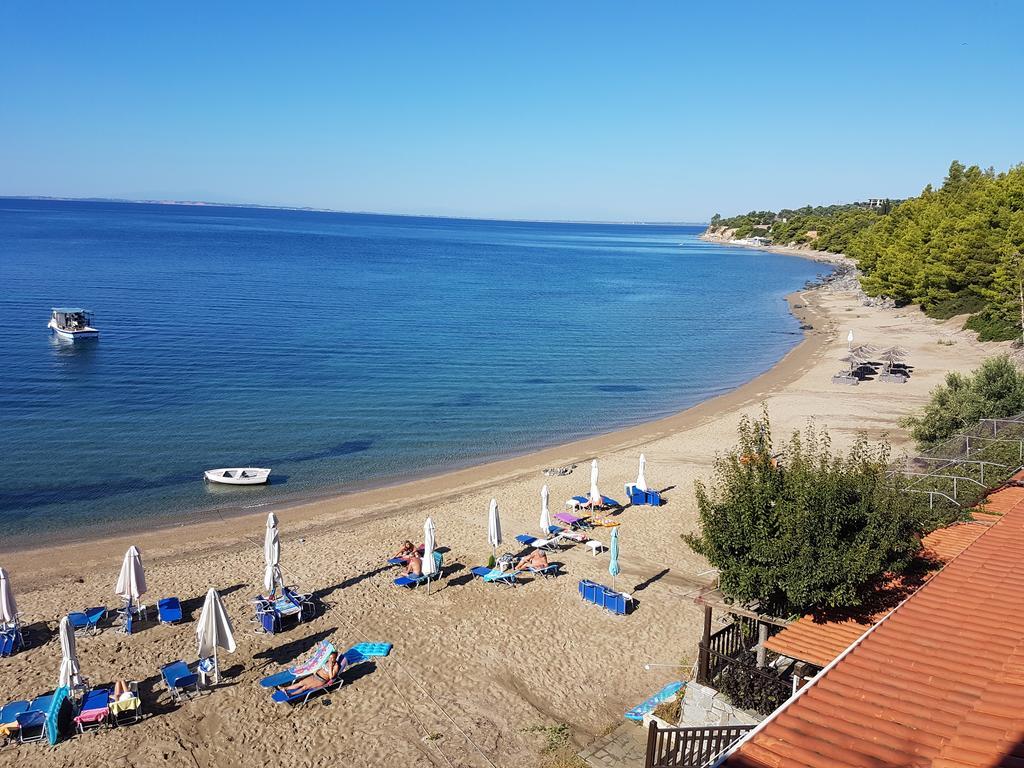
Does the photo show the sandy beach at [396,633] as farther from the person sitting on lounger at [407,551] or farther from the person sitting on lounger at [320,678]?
the person sitting on lounger at [407,551]

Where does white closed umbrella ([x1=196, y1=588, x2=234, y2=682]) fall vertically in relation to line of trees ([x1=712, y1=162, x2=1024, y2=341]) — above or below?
below

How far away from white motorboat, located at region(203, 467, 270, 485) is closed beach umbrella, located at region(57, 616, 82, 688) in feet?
41.0

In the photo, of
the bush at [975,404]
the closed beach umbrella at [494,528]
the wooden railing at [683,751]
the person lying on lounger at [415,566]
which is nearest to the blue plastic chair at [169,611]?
the person lying on lounger at [415,566]

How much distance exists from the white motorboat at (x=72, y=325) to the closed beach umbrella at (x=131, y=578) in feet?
126

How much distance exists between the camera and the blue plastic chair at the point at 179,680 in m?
11.5

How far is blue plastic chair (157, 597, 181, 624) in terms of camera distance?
A: 1394 cm

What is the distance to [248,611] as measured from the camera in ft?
47.9

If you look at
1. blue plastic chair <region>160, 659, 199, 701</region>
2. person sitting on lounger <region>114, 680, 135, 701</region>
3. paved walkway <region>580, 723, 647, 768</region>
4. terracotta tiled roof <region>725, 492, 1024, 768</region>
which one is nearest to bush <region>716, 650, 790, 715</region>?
paved walkway <region>580, 723, 647, 768</region>

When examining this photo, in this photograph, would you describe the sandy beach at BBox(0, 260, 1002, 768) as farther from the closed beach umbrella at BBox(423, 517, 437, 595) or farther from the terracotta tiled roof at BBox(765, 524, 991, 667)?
the terracotta tiled roof at BBox(765, 524, 991, 667)

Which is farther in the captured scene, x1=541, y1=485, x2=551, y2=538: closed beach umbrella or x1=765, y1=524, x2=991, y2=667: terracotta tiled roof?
x1=541, y1=485, x2=551, y2=538: closed beach umbrella

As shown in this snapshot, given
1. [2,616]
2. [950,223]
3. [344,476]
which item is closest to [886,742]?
[2,616]

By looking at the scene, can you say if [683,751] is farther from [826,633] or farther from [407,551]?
[407,551]

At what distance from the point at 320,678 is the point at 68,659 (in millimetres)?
3894

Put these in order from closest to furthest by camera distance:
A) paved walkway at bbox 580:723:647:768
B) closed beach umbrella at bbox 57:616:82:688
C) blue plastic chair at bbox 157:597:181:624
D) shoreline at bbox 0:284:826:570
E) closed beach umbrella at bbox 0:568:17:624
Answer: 1. paved walkway at bbox 580:723:647:768
2. closed beach umbrella at bbox 57:616:82:688
3. closed beach umbrella at bbox 0:568:17:624
4. blue plastic chair at bbox 157:597:181:624
5. shoreline at bbox 0:284:826:570
